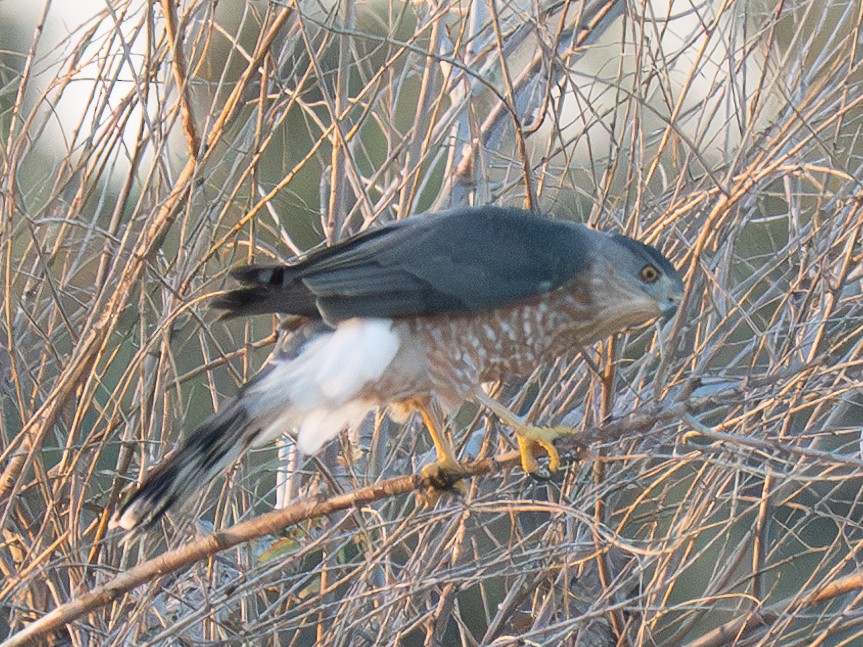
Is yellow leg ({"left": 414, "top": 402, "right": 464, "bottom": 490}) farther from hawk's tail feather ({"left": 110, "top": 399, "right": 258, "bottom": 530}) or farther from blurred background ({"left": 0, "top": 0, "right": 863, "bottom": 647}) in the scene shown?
hawk's tail feather ({"left": 110, "top": 399, "right": 258, "bottom": 530})

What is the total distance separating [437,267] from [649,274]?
0.58 meters

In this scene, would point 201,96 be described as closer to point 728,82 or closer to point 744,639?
point 728,82

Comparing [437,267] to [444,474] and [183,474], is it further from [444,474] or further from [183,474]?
[183,474]

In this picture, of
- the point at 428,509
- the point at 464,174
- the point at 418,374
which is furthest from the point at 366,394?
the point at 464,174

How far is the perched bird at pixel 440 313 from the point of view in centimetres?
280

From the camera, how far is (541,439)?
2.91 meters

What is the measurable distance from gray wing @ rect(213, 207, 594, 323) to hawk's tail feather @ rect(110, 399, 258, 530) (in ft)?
1.03

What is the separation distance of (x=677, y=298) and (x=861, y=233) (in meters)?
0.58

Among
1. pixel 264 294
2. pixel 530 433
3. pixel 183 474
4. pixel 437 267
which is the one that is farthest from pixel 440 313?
pixel 183 474

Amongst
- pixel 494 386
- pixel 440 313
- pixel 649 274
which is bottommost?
pixel 494 386

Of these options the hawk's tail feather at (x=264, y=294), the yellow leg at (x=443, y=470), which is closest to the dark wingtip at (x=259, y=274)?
the hawk's tail feather at (x=264, y=294)

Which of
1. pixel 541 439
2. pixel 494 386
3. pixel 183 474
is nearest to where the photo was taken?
pixel 183 474

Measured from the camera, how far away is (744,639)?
3.30m

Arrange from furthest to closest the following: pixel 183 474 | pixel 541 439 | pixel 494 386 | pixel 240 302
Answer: pixel 494 386
pixel 541 439
pixel 240 302
pixel 183 474
